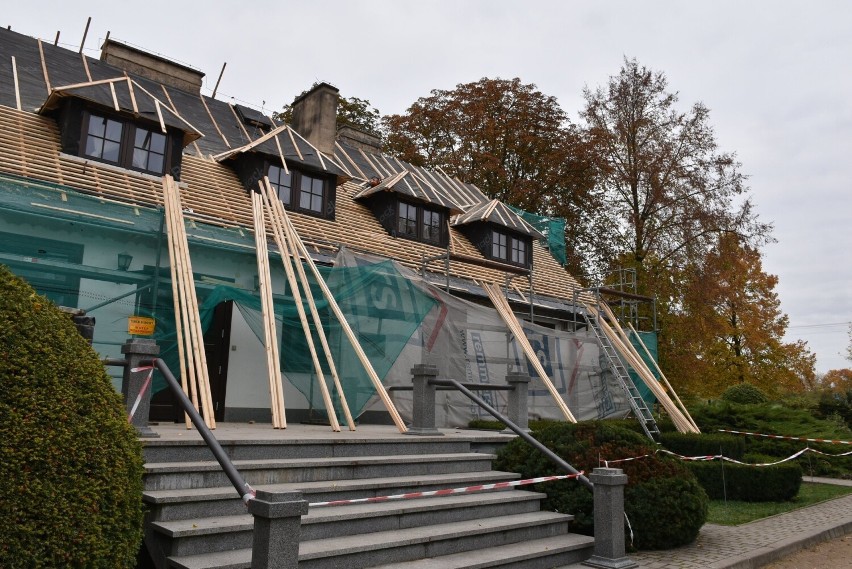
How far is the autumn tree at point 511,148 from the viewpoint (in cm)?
2817

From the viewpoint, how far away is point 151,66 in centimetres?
1836

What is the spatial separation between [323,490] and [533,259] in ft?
53.7

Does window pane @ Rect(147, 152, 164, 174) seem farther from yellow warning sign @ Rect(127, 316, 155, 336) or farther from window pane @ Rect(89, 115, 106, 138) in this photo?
yellow warning sign @ Rect(127, 316, 155, 336)

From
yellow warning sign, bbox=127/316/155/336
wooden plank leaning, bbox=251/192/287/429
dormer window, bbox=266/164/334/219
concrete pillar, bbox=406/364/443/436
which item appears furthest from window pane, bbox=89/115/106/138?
concrete pillar, bbox=406/364/443/436

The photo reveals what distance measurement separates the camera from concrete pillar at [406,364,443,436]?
361 inches

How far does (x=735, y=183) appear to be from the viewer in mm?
25516

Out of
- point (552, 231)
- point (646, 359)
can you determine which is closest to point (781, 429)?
point (646, 359)

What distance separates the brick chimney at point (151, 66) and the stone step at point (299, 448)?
14957mm

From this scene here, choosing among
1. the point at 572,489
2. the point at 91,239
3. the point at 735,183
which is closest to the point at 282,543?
the point at 572,489

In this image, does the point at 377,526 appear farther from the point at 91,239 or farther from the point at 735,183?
the point at 735,183

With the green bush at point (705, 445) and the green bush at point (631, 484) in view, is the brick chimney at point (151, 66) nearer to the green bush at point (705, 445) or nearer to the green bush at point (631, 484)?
the green bush at point (631, 484)

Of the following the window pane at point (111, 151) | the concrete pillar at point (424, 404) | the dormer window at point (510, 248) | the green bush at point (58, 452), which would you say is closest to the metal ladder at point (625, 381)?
the dormer window at point (510, 248)

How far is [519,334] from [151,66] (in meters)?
13.3

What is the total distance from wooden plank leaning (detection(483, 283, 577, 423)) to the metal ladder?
2.33m
